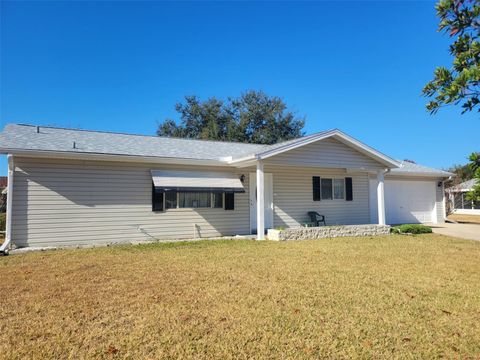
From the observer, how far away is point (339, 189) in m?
15.9

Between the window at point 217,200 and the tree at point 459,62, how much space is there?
33.8 feet

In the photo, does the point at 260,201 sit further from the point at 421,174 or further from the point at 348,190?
the point at 421,174

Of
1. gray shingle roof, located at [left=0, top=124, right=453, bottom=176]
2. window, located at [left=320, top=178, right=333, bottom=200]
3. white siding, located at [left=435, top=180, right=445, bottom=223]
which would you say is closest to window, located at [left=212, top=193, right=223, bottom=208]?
gray shingle roof, located at [left=0, top=124, right=453, bottom=176]

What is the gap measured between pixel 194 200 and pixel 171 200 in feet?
3.14

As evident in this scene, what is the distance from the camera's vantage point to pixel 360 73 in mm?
21766

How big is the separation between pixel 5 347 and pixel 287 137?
111ft

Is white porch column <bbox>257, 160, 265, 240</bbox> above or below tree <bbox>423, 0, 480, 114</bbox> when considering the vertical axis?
below

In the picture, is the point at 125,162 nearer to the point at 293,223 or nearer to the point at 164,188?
the point at 164,188

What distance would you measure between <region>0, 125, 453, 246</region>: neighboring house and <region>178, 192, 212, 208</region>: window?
0.14ft

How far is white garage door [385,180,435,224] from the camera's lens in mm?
18141

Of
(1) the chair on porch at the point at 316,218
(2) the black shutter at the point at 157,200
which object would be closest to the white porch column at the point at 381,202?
(1) the chair on porch at the point at 316,218

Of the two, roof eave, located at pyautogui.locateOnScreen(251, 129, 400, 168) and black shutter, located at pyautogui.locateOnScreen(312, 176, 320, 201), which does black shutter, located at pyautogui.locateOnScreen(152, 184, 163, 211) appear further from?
black shutter, located at pyautogui.locateOnScreen(312, 176, 320, 201)

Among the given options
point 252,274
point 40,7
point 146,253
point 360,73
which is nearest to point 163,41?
point 40,7

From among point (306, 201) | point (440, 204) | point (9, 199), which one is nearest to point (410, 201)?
point (440, 204)
